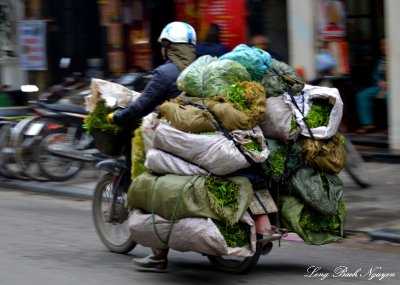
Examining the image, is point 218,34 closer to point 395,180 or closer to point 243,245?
point 395,180

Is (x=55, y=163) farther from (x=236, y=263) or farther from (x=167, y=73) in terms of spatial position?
(x=236, y=263)

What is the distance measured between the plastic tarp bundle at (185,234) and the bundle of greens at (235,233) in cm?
3

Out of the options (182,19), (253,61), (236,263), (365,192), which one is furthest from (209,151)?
(182,19)

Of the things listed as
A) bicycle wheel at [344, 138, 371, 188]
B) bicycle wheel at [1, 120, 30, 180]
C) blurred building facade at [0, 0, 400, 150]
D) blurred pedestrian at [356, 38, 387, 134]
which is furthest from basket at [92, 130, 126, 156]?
blurred pedestrian at [356, 38, 387, 134]

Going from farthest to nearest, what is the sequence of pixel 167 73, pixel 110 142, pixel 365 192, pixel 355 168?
pixel 355 168 < pixel 365 192 < pixel 110 142 < pixel 167 73

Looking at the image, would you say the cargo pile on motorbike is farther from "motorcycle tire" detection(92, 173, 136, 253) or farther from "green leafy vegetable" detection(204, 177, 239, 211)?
"motorcycle tire" detection(92, 173, 136, 253)

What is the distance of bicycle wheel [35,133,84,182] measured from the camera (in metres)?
12.3

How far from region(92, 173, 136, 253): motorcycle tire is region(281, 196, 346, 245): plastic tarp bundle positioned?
1.61m

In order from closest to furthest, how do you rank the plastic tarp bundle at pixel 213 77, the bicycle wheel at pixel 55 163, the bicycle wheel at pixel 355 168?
the plastic tarp bundle at pixel 213 77 < the bicycle wheel at pixel 355 168 < the bicycle wheel at pixel 55 163

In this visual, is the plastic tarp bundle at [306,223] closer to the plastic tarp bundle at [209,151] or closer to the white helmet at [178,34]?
the plastic tarp bundle at [209,151]

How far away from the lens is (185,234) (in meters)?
6.43

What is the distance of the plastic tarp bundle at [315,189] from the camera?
6.80 meters

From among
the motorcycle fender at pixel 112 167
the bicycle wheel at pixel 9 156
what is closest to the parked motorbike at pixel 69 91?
the bicycle wheel at pixel 9 156

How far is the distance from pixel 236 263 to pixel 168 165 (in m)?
1.06
